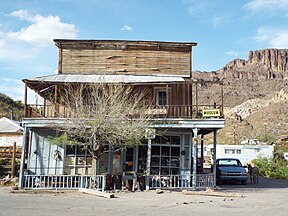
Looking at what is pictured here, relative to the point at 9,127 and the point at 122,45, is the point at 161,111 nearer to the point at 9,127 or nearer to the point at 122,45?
the point at 122,45

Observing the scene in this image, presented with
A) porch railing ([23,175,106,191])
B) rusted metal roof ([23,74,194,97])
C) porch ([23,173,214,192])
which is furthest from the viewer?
rusted metal roof ([23,74,194,97])

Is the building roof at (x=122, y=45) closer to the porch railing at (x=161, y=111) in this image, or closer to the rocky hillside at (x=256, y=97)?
the porch railing at (x=161, y=111)

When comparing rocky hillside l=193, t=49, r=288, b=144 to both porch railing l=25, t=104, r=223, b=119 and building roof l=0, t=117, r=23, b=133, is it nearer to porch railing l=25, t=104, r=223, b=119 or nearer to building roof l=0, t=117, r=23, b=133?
building roof l=0, t=117, r=23, b=133

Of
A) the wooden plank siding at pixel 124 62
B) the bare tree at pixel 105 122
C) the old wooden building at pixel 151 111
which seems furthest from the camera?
the wooden plank siding at pixel 124 62

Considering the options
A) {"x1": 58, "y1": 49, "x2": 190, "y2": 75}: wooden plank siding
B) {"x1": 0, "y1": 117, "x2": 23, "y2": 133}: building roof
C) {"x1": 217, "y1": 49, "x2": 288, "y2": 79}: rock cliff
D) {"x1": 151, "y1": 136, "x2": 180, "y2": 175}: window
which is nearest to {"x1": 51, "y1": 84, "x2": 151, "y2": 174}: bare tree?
{"x1": 151, "y1": 136, "x2": 180, "y2": 175}: window

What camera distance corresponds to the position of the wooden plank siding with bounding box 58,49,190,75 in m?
20.7

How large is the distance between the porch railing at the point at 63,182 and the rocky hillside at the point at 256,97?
43267mm

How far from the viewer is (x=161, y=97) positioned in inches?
771

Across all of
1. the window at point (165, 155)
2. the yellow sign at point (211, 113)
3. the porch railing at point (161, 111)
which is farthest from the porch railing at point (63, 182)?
the yellow sign at point (211, 113)

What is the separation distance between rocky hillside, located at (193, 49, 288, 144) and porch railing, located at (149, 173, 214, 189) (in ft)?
132

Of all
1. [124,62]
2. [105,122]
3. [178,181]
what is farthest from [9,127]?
[178,181]

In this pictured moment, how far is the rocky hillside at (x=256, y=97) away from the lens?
242 ft

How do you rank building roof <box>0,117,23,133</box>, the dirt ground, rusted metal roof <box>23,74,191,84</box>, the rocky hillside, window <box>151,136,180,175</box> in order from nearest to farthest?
the dirt ground → rusted metal roof <box>23,74,191,84</box> → window <box>151,136,180,175</box> → building roof <box>0,117,23,133</box> → the rocky hillside

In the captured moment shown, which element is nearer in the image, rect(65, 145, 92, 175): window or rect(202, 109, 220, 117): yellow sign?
rect(202, 109, 220, 117): yellow sign
